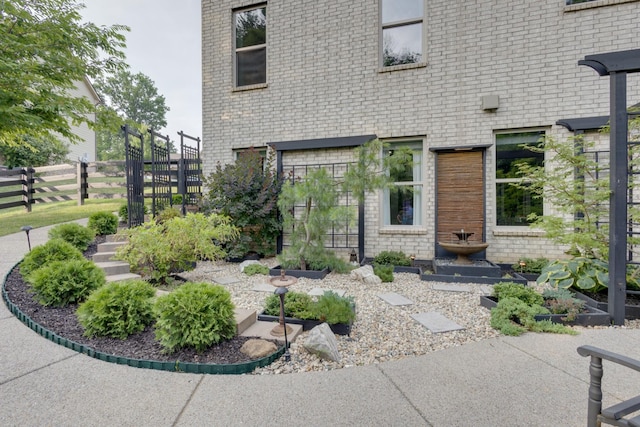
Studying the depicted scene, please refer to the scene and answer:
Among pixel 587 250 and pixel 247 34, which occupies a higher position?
pixel 247 34

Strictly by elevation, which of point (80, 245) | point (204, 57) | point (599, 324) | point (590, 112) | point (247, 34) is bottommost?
point (599, 324)

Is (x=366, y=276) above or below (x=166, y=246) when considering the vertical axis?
below

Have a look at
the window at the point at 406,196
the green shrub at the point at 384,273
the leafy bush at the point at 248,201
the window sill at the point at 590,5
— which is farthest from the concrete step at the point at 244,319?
the window sill at the point at 590,5

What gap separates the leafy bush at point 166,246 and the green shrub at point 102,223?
224 cm

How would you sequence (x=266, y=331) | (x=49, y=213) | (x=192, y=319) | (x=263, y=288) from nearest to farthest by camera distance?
(x=192, y=319) < (x=266, y=331) < (x=263, y=288) < (x=49, y=213)

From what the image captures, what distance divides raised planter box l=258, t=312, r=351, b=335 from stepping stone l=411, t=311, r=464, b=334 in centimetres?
88

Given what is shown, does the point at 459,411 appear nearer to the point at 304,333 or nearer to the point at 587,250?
the point at 304,333

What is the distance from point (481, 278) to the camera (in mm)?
4996

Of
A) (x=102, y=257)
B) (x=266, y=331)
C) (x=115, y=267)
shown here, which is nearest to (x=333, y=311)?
(x=266, y=331)

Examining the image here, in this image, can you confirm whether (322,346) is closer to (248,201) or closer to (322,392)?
(322,392)

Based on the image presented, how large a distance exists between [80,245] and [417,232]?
6183mm

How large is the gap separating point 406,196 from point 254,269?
11.1 feet

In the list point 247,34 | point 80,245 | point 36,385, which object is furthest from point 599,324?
point 247,34

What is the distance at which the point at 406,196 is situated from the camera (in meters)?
6.51
